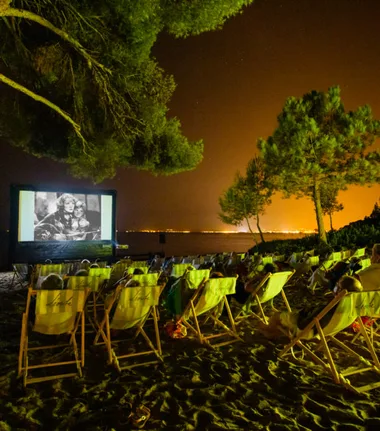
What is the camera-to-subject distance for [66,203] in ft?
42.7

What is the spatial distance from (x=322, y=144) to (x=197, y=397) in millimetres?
13470

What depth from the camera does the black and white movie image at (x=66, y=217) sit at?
41.2 feet

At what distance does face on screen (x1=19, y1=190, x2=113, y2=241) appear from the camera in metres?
12.4

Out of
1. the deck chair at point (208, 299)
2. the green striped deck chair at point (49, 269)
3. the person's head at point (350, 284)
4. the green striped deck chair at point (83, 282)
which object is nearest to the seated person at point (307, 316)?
the person's head at point (350, 284)

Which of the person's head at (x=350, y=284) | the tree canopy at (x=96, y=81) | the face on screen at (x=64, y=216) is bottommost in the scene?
the person's head at (x=350, y=284)

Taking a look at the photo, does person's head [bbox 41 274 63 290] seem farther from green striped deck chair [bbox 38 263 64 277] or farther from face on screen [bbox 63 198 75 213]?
face on screen [bbox 63 198 75 213]

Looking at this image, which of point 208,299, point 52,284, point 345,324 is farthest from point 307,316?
point 52,284

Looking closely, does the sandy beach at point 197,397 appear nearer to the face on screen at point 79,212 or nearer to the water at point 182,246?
the face on screen at point 79,212

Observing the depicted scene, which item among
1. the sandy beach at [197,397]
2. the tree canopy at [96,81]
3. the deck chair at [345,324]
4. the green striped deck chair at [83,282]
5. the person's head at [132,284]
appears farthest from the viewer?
the tree canopy at [96,81]

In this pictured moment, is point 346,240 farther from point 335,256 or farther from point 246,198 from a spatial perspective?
point 246,198

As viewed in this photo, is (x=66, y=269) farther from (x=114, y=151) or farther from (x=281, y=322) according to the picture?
(x=281, y=322)

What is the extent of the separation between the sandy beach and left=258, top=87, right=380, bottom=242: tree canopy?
1234cm

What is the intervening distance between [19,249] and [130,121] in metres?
7.32

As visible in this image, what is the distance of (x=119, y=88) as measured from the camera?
7.05 metres
